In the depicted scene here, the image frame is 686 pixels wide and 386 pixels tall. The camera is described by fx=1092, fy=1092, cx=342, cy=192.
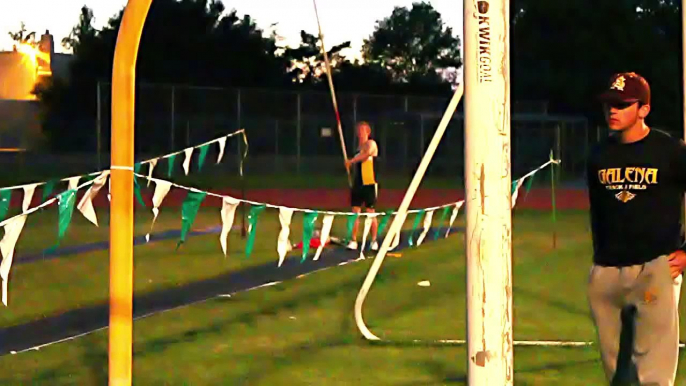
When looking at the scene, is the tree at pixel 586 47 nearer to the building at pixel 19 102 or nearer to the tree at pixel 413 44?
the tree at pixel 413 44

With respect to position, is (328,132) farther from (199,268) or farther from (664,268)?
(664,268)

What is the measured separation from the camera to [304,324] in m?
9.02

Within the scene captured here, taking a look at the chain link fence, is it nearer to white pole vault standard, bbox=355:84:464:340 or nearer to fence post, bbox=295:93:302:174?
fence post, bbox=295:93:302:174

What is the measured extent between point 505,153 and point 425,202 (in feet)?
91.7

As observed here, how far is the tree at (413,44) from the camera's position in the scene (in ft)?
275

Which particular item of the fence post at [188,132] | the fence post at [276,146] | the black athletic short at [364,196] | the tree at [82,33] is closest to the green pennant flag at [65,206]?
the black athletic short at [364,196]

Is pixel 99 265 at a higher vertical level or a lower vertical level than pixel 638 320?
lower

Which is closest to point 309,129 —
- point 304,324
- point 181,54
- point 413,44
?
point 181,54

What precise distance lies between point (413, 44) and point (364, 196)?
243ft

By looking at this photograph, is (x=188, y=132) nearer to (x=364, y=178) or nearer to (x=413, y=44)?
(x=364, y=178)

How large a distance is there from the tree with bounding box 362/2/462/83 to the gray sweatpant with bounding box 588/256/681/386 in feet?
242

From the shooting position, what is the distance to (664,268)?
512cm

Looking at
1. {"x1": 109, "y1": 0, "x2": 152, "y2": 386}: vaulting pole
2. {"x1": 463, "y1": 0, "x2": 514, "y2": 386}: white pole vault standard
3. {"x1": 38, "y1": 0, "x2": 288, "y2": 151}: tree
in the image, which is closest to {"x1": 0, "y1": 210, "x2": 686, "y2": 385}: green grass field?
{"x1": 109, "y1": 0, "x2": 152, "y2": 386}: vaulting pole

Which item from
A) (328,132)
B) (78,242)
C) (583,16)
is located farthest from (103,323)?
(583,16)
